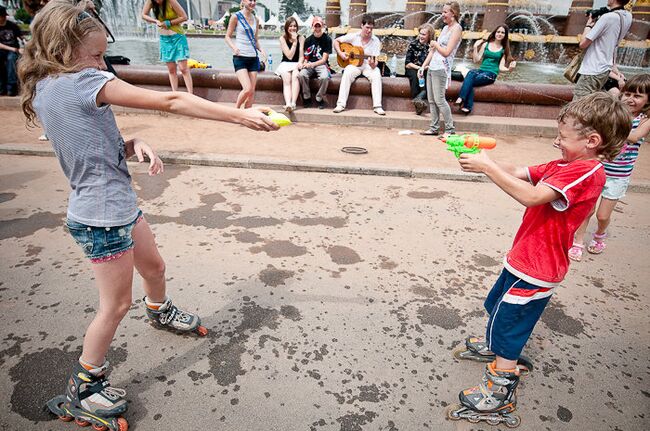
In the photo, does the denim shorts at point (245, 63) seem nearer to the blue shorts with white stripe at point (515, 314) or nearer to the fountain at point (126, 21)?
the blue shorts with white stripe at point (515, 314)

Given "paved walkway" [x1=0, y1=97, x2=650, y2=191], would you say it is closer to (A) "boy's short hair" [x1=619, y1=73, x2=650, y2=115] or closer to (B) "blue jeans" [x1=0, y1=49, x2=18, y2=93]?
(B) "blue jeans" [x1=0, y1=49, x2=18, y2=93]

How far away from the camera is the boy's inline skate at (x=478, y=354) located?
2.40 m

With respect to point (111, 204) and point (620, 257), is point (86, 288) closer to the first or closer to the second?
point (111, 204)

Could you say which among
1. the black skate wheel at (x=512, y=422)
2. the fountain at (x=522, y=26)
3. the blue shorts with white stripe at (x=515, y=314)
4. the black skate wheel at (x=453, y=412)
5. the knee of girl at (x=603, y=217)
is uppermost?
the fountain at (x=522, y=26)

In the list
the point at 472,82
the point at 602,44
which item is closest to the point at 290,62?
the point at 472,82

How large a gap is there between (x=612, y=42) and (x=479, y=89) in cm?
314

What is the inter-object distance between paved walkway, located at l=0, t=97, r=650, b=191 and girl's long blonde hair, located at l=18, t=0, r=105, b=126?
3.97m

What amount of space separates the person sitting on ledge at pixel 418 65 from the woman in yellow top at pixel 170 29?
178 inches

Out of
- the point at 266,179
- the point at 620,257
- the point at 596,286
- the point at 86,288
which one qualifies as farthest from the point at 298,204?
the point at 620,257

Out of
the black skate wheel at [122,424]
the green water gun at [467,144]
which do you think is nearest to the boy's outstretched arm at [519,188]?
the green water gun at [467,144]

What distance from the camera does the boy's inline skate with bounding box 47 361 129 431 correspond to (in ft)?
6.23

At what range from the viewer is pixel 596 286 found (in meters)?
3.25

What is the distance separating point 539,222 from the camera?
194 cm

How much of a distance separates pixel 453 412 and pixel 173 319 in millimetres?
1745
